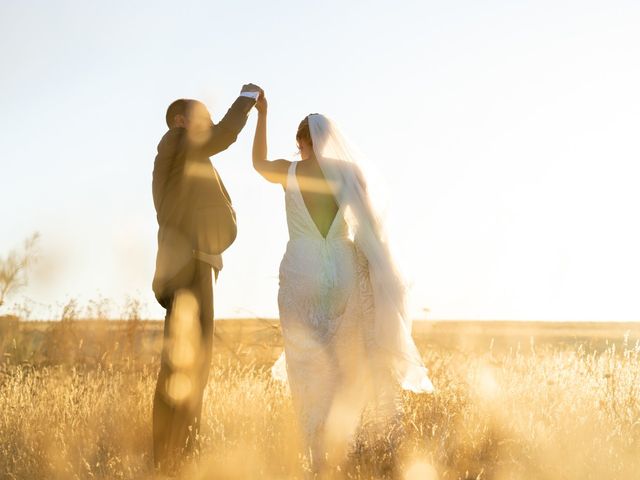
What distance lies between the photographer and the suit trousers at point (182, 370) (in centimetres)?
550

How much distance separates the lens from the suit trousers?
550cm

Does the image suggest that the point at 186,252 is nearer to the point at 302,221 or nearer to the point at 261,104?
the point at 302,221

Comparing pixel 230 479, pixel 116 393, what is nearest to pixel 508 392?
pixel 230 479

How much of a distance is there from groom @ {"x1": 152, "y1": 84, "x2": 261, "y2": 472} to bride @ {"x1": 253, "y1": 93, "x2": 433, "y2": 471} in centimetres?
54

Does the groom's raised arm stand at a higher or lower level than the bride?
higher

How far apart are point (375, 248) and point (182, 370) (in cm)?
155

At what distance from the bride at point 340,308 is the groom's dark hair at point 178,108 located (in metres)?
0.85

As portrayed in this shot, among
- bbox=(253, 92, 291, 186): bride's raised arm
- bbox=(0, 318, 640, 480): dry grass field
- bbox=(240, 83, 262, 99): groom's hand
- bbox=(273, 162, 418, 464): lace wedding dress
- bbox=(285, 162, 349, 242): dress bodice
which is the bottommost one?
bbox=(0, 318, 640, 480): dry grass field

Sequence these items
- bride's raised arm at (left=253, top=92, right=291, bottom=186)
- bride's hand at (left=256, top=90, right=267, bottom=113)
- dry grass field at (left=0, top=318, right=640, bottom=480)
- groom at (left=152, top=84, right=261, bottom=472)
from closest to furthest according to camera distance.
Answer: dry grass field at (left=0, top=318, right=640, bottom=480) → groom at (left=152, top=84, right=261, bottom=472) → bride's raised arm at (left=253, top=92, right=291, bottom=186) → bride's hand at (left=256, top=90, right=267, bottom=113)

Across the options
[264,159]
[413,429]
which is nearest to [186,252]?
Result: [264,159]

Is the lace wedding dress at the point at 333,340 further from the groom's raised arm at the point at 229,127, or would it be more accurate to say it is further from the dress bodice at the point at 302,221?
the groom's raised arm at the point at 229,127

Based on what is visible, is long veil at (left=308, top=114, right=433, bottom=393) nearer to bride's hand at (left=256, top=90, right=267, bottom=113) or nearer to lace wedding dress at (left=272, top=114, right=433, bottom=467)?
lace wedding dress at (left=272, top=114, right=433, bottom=467)

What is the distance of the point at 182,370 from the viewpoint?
18.0 ft

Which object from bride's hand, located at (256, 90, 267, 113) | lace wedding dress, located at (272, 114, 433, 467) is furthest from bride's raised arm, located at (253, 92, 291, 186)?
lace wedding dress, located at (272, 114, 433, 467)
